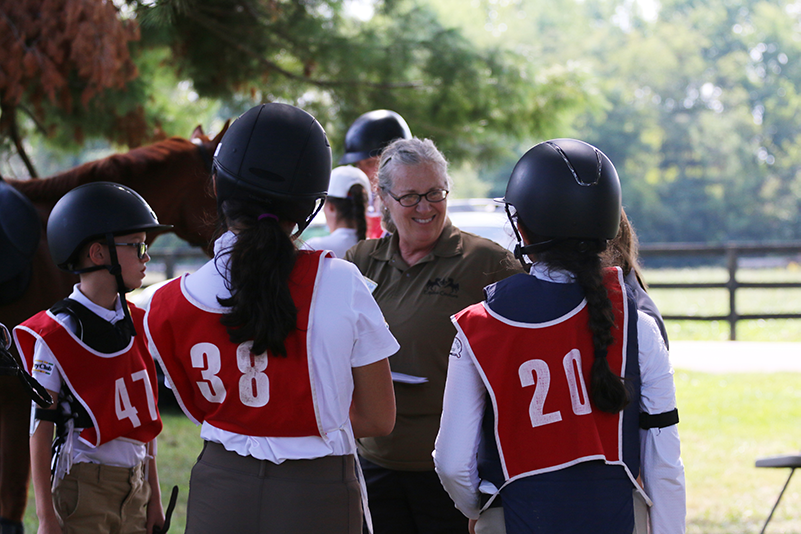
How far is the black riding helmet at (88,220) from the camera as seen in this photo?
7.76ft

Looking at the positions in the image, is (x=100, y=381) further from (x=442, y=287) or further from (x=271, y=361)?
(x=442, y=287)

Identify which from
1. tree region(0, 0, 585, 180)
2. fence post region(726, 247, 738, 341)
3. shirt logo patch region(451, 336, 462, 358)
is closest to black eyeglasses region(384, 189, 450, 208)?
shirt logo patch region(451, 336, 462, 358)

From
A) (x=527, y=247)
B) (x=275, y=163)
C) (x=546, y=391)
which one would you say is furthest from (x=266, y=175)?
(x=546, y=391)

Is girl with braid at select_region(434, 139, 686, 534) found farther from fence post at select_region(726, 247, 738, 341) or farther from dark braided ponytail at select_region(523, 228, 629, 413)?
fence post at select_region(726, 247, 738, 341)

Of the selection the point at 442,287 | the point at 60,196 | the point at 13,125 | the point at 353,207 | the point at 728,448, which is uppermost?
the point at 13,125

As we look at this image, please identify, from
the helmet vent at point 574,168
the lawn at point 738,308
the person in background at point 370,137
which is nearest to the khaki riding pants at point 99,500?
the helmet vent at point 574,168

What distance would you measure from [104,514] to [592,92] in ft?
17.1

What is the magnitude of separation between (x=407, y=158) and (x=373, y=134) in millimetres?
1301

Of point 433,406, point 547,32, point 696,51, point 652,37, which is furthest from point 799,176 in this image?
point 433,406

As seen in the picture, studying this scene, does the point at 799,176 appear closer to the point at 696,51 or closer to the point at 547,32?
the point at 696,51

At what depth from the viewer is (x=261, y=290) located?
4.99 ft

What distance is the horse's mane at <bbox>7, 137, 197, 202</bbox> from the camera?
3.23 metres

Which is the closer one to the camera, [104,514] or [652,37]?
[104,514]

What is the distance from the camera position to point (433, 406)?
7.91 ft
